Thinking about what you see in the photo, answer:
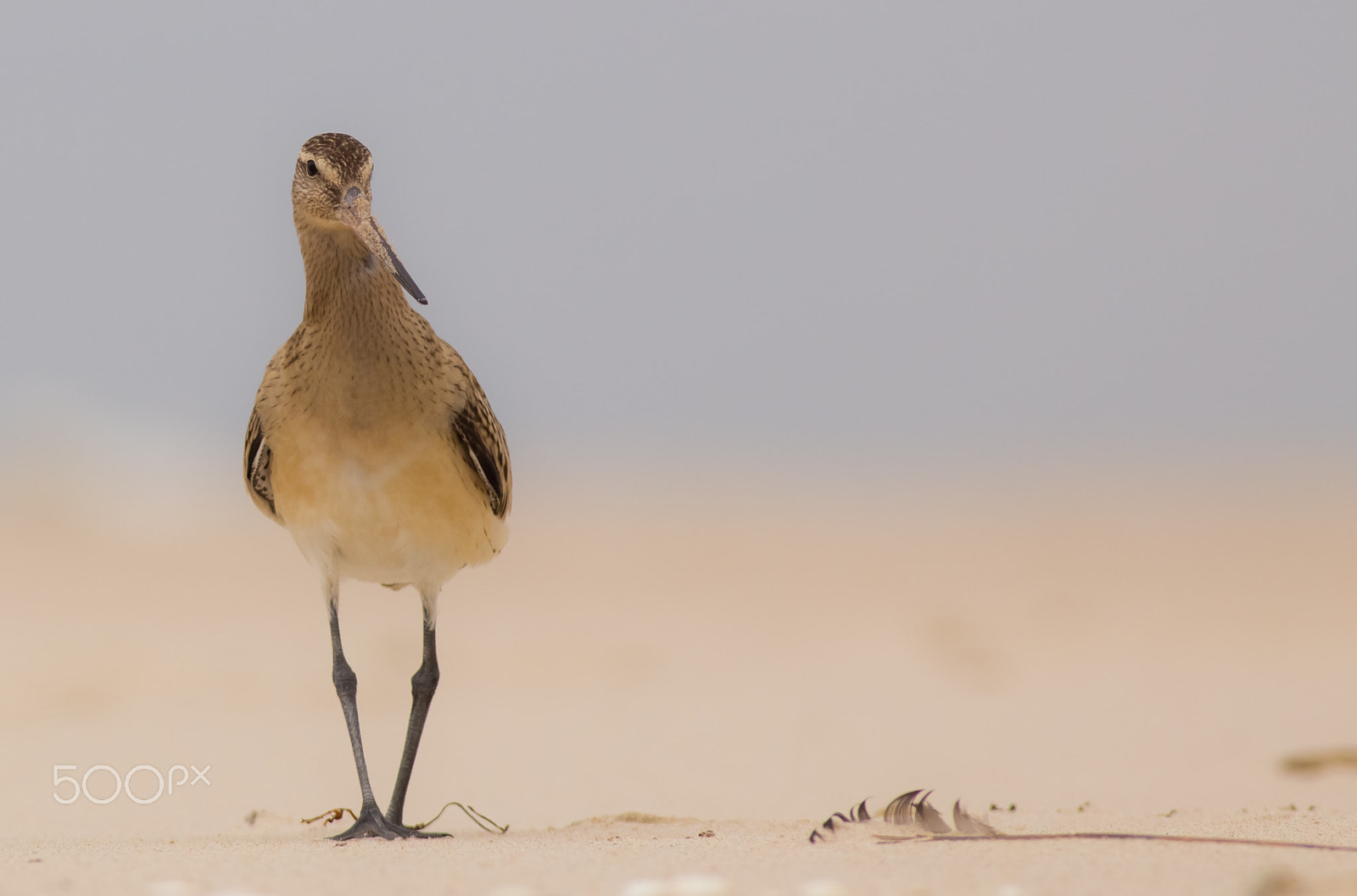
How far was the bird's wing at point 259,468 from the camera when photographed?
6203 millimetres

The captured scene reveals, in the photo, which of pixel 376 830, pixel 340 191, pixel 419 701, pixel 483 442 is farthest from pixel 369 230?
pixel 376 830

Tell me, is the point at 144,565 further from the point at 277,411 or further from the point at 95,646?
the point at 277,411

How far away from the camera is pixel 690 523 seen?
2644 centimetres

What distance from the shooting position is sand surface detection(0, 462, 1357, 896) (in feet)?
15.0

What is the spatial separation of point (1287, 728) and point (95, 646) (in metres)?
9.22

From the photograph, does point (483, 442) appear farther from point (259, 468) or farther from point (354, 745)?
point (354, 745)

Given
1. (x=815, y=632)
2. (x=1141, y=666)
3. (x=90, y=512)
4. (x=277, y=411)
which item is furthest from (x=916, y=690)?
(x=90, y=512)

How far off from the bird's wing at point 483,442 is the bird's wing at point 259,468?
2.60 feet

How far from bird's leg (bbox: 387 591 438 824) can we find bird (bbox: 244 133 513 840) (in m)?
0.02

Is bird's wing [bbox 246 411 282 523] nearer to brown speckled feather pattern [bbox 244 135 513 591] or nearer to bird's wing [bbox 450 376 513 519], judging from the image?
brown speckled feather pattern [bbox 244 135 513 591]

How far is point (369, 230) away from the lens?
19.2 ft

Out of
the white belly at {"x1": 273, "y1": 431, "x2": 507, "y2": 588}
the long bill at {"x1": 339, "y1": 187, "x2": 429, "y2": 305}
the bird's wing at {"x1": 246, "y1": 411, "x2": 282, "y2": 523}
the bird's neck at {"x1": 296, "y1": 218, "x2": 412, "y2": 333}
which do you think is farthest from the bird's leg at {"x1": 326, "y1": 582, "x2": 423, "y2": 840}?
the long bill at {"x1": 339, "y1": 187, "x2": 429, "y2": 305}

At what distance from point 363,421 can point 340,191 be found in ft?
3.08

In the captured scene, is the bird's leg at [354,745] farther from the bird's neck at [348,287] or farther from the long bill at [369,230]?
the long bill at [369,230]
